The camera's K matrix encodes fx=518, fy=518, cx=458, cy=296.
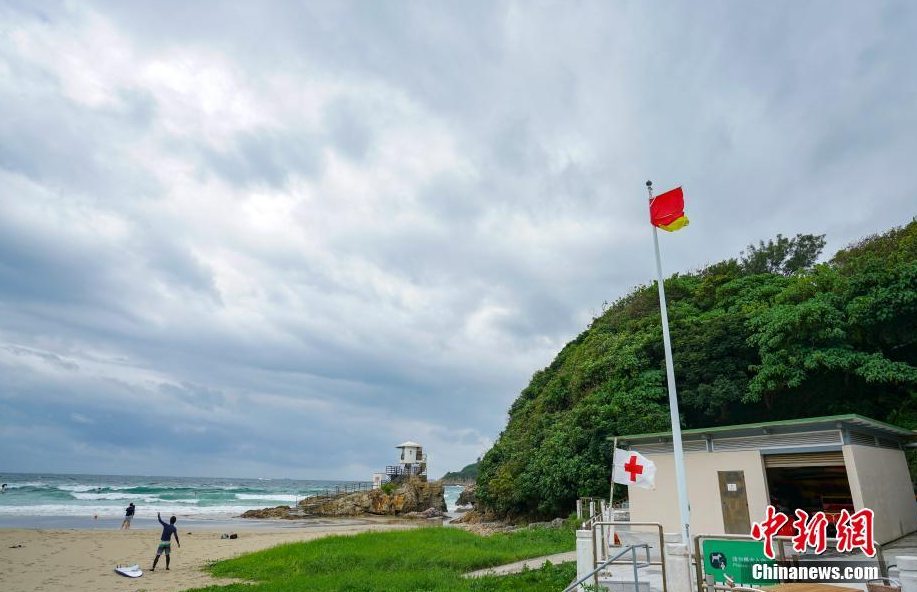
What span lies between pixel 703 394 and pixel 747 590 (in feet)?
62.5

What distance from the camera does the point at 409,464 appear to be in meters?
52.9

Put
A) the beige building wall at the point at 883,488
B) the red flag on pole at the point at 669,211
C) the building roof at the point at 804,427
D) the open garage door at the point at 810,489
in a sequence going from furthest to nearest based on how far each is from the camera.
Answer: the open garage door at the point at 810,489
the red flag on pole at the point at 669,211
the building roof at the point at 804,427
the beige building wall at the point at 883,488

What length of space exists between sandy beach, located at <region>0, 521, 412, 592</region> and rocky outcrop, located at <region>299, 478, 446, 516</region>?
60.5 ft

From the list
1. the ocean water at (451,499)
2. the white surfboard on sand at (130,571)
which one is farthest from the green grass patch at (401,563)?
the ocean water at (451,499)

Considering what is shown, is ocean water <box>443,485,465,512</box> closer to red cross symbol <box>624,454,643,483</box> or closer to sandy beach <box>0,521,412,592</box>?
sandy beach <box>0,521,412,592</box>

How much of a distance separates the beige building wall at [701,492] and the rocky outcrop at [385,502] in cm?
3493

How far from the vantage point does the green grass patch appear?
11094mm

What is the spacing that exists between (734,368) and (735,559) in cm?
1813

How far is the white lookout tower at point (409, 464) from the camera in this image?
52.1 metres

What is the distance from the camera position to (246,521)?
4106 centimetres

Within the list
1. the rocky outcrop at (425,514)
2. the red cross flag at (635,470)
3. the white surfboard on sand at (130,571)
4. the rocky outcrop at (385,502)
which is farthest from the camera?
the rocky outcrop at (385,502)

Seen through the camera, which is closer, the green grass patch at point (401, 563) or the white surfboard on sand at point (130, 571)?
the green grass patch at point (401, 563)

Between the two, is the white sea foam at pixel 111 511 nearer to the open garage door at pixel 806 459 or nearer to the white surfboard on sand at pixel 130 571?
the white surfboard on sand at pixel 130 571

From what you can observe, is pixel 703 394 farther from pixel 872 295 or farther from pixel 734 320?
pixel 872 295
